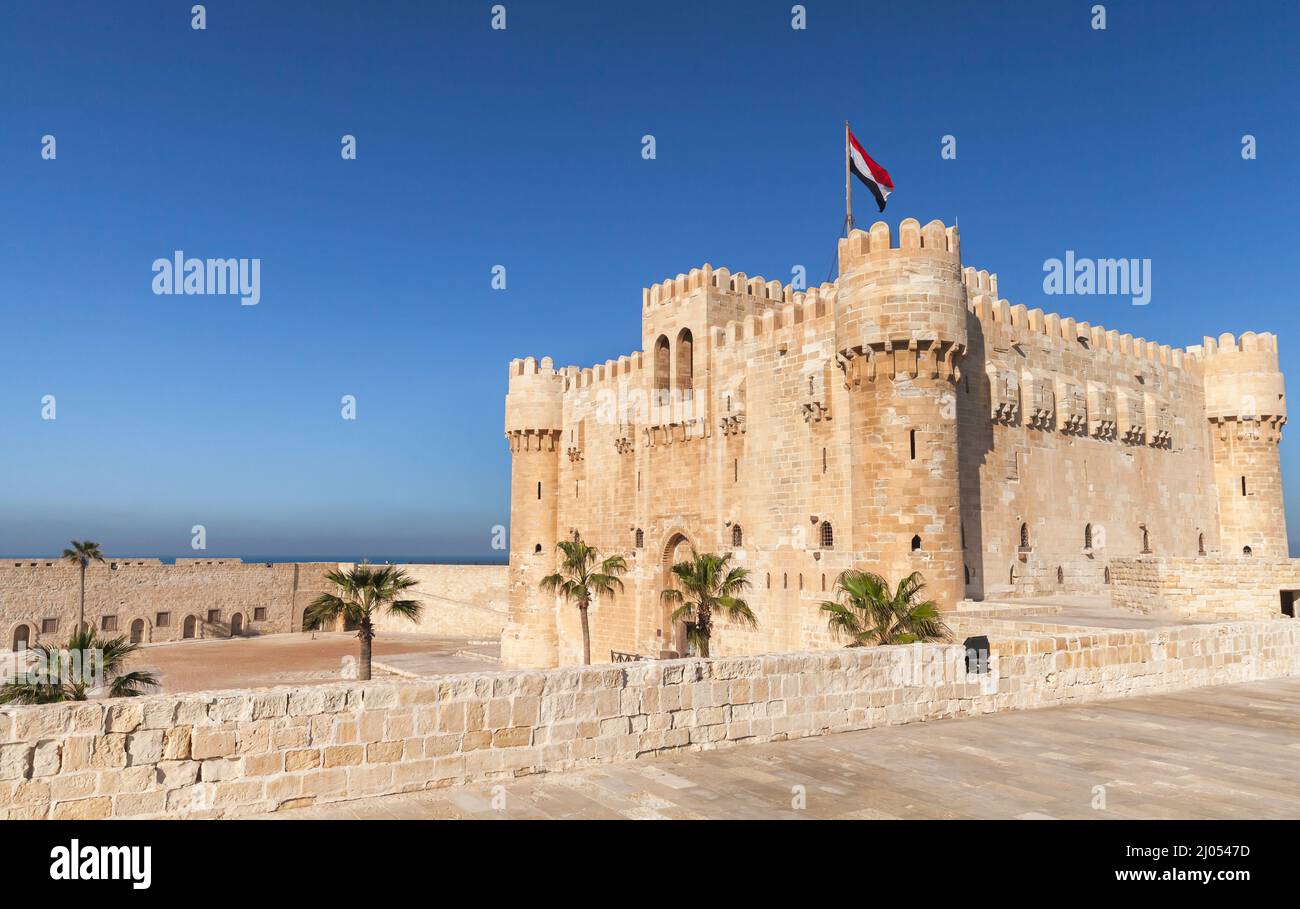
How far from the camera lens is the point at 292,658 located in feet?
132

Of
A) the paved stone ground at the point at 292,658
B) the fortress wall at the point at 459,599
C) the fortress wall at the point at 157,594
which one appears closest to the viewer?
the paved stone ground at the point at 292,658

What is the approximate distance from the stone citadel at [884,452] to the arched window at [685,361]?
76 millimetres

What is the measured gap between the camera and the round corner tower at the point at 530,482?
35188 millimetres

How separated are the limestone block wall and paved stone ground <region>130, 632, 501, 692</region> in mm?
22382

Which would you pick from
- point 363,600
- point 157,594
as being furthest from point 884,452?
point 157,594

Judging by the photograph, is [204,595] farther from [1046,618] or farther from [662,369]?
[1046,618]

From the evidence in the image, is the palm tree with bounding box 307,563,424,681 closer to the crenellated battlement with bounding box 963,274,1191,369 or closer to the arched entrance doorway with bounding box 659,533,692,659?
the arched entrance doorway with bounding box 659,533,692,659

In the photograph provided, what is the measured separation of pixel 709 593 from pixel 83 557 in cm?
3430

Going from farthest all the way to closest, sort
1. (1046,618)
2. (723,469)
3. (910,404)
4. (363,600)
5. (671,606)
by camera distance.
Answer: (671,606) → (723,469) → (363,600) → (910,404) → (1046,618)

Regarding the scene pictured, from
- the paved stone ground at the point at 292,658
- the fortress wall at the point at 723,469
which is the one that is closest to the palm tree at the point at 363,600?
the paved stone ground at the point at 292,658

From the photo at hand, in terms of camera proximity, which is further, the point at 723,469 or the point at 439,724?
the point at 723,469

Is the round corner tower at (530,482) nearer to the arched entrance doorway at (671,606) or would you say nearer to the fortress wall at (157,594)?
the arched entrance doorway at (671,606)

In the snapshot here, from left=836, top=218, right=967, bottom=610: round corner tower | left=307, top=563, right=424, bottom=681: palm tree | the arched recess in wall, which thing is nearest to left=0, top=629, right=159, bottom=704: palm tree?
left=307, top=563, right=424, bottom=681: palm tree

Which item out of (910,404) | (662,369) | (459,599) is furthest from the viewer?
(459,599)
